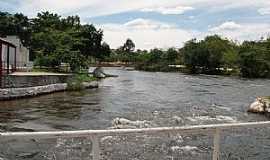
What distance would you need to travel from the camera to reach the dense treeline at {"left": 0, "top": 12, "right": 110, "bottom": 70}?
45.7 m

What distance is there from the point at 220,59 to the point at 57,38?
41988mm

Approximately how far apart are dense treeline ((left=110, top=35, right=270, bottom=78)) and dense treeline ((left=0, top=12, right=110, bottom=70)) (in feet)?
66.1

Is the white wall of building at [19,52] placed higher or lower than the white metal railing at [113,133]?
higher

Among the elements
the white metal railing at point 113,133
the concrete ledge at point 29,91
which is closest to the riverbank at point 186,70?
the concrete ledge at point 29,91

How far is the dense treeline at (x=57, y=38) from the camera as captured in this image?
45688mm

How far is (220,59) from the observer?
81.7 m

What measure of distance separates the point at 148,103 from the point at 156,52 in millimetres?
84987

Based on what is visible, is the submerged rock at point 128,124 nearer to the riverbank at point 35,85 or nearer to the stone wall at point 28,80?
the riverbank at point 35,85

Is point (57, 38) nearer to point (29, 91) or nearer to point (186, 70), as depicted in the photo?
point (29, 91)

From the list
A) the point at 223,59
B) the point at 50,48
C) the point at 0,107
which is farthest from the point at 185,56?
the point at 0,107

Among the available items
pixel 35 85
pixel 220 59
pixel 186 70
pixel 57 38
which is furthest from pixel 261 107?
pixel 186 70

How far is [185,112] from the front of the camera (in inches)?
834

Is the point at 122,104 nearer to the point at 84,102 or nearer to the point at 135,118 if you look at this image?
the point at 84,102

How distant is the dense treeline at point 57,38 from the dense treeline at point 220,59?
20.1 m
